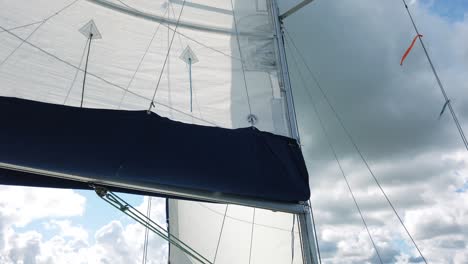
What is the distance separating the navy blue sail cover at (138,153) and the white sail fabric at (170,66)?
1.75 ft

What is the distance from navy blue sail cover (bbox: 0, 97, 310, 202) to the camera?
2.47m

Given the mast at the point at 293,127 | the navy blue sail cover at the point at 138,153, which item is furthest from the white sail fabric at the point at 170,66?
the navy blue sail cover at the point at 138,153

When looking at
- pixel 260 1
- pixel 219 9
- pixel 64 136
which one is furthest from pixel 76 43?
pixel 260 1

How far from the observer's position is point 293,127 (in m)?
3.79

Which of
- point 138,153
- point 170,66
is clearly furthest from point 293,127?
point 138,153

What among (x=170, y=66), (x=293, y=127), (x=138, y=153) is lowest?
(x=138, y=153)

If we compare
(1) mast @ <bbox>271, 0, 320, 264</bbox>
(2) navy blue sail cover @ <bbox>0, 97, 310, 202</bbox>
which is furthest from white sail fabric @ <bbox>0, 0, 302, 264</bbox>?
(2) navy blue sail cover @ <bbox>0, 97, 310, 202</bbox>

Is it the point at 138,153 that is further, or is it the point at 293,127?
the point at 293,127

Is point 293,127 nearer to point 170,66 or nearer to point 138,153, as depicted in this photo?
point 170,66

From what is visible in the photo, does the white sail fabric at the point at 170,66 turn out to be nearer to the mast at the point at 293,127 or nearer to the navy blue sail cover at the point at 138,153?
the mast at the point at 293,127

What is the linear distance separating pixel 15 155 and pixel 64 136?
0.31m

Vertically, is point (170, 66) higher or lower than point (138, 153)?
higher

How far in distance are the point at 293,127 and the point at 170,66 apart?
4.37ft

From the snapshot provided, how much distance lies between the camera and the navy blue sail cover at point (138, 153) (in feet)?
8.12
